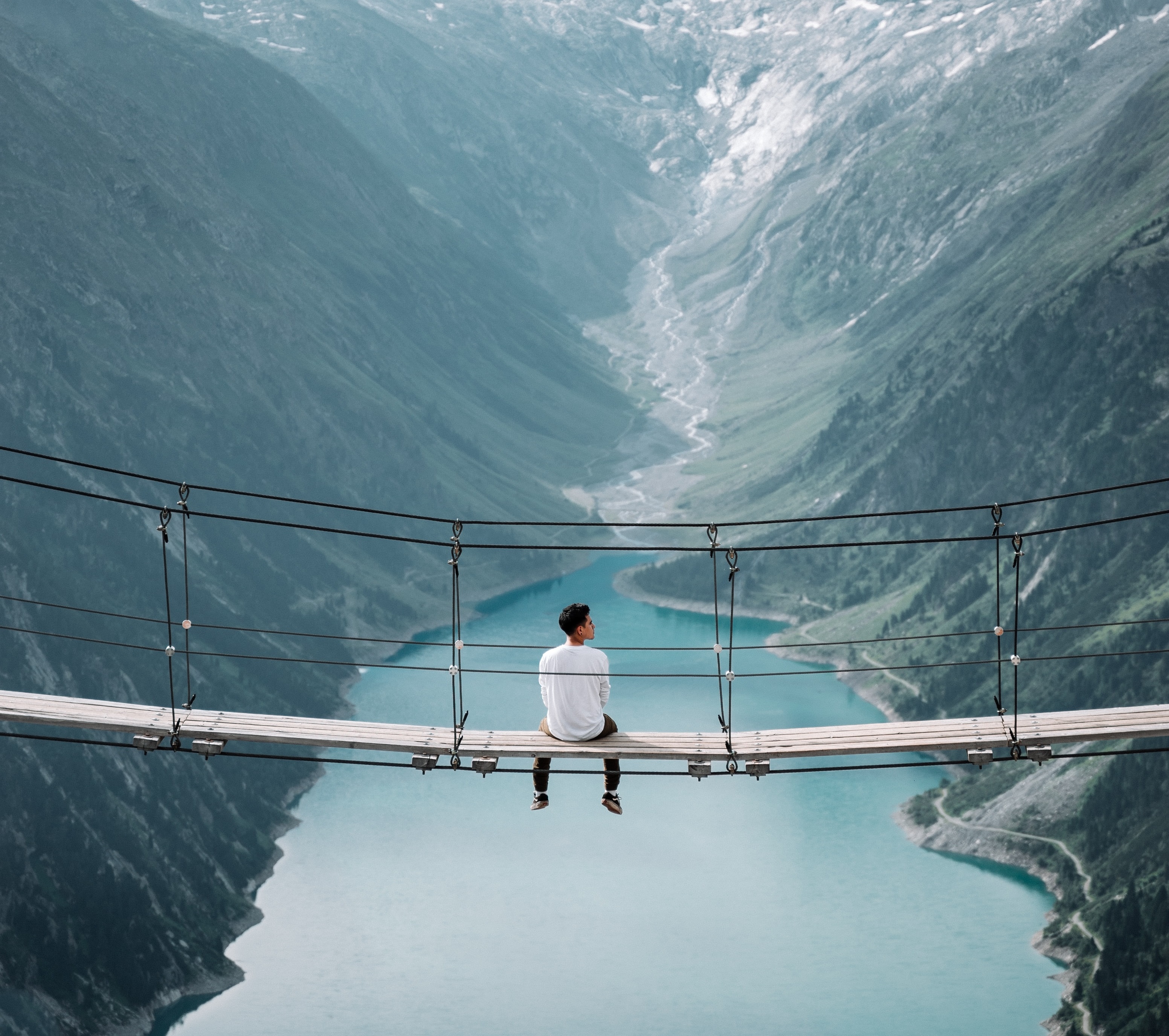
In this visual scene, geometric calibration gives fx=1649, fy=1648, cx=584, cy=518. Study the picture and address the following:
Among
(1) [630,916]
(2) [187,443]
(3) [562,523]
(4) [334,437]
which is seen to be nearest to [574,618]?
(3) [562,523]

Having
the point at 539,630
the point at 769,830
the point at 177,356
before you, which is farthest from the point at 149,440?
the point at 769,830

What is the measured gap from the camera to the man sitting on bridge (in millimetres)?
20719

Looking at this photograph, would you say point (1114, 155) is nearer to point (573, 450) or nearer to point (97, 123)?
point (573, 450)

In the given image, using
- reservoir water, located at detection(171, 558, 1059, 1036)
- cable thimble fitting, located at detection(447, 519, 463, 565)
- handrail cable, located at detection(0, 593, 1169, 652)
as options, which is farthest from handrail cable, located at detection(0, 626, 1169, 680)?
reservoir water, located at detection(171, 558, 1059, 1036)

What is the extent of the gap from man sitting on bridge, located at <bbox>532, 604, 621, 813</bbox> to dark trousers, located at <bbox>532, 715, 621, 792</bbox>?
3 cm

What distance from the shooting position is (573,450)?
188250 mm

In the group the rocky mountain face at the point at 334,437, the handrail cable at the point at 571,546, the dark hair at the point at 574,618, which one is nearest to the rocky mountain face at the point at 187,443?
the rocky mountain face at the point at 334,437

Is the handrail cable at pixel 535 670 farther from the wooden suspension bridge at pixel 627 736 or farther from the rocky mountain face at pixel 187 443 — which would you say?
the rocky mountain face at pixel 187 443

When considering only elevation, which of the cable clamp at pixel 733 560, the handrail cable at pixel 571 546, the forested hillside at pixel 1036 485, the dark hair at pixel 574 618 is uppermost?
the forested hillside at pixel 1036 485

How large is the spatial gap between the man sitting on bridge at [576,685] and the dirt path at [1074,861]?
5419 cm

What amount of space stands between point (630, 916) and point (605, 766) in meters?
56.5

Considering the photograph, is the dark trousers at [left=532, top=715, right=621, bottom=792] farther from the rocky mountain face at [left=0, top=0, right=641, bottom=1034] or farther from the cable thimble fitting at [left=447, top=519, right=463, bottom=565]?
the rocky mountain face at [left=0, top=0, right=641, bottom=1034]

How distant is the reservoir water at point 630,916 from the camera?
67000mm

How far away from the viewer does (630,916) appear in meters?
76.1
